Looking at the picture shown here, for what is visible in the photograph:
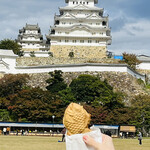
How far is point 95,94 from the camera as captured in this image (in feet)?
133

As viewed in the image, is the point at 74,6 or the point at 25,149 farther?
the point at 74,6

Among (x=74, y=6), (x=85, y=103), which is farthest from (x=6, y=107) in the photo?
(x=74, y=6)

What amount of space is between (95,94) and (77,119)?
1511 inches

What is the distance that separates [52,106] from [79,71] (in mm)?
12566

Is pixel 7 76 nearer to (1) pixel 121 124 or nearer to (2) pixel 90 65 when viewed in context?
(2) pixel 90 65

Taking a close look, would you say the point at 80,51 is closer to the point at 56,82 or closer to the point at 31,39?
the point at 56,82

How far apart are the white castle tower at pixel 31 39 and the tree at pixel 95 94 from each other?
29878mm

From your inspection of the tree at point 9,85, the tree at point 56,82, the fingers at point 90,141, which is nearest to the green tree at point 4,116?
the tree at point 9,85

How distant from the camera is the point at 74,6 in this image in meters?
65.4

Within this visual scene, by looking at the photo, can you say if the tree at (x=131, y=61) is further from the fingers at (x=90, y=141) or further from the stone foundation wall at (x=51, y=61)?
the fingers at (x=90, y=141)

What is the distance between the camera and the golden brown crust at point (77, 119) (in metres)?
2.46

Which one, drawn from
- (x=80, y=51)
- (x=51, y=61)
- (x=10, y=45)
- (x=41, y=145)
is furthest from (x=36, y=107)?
(x=10, y=45)

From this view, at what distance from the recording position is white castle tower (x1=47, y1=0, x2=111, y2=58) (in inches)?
2345

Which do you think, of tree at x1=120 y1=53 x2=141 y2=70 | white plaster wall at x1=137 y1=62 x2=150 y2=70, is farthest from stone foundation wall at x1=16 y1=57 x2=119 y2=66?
white plaster wall at x1=137 y1=62 x2=150 y2=70
